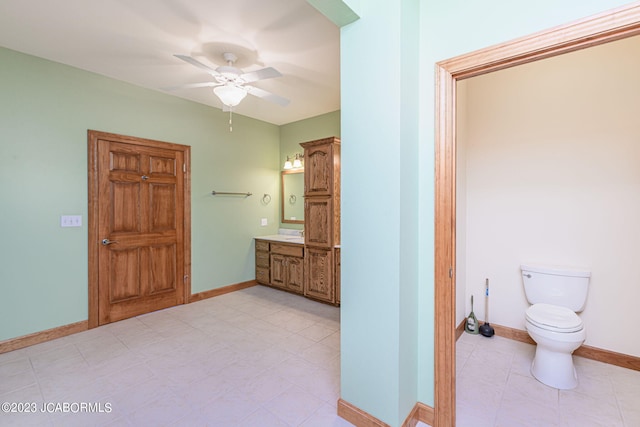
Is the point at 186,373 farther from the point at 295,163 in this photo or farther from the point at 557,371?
the point at 295,163

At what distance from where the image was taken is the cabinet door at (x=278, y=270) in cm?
411

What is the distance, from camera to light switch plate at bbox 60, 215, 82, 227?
283cm

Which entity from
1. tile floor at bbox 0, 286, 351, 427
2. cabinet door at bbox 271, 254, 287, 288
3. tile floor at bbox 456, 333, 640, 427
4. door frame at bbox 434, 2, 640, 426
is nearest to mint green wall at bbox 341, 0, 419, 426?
door frame at bbox 434, 2, 640, 426

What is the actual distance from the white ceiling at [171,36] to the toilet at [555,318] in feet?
8.57

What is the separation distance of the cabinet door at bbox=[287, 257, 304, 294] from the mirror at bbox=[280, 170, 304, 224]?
33.4 inches

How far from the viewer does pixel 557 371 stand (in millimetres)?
1992

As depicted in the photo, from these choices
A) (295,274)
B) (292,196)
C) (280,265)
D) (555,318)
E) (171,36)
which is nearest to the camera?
(555,318)

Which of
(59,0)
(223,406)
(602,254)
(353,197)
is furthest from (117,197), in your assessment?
(602,254)

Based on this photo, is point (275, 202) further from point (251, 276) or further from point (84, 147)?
point (84, 147)

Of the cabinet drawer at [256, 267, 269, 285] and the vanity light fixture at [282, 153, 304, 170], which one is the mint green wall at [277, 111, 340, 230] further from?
the cabinet drawer at [256, 267, 269, 285]

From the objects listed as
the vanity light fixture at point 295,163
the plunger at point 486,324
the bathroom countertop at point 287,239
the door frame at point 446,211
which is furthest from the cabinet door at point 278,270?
the door frame at point 446,211

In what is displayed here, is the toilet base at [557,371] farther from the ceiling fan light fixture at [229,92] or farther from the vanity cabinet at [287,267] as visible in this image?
the ceiling fan light fixture at [229,92]

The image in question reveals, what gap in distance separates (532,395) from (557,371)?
279mm

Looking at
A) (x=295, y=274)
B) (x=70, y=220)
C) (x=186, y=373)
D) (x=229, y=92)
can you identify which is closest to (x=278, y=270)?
(x=295, y=274)
